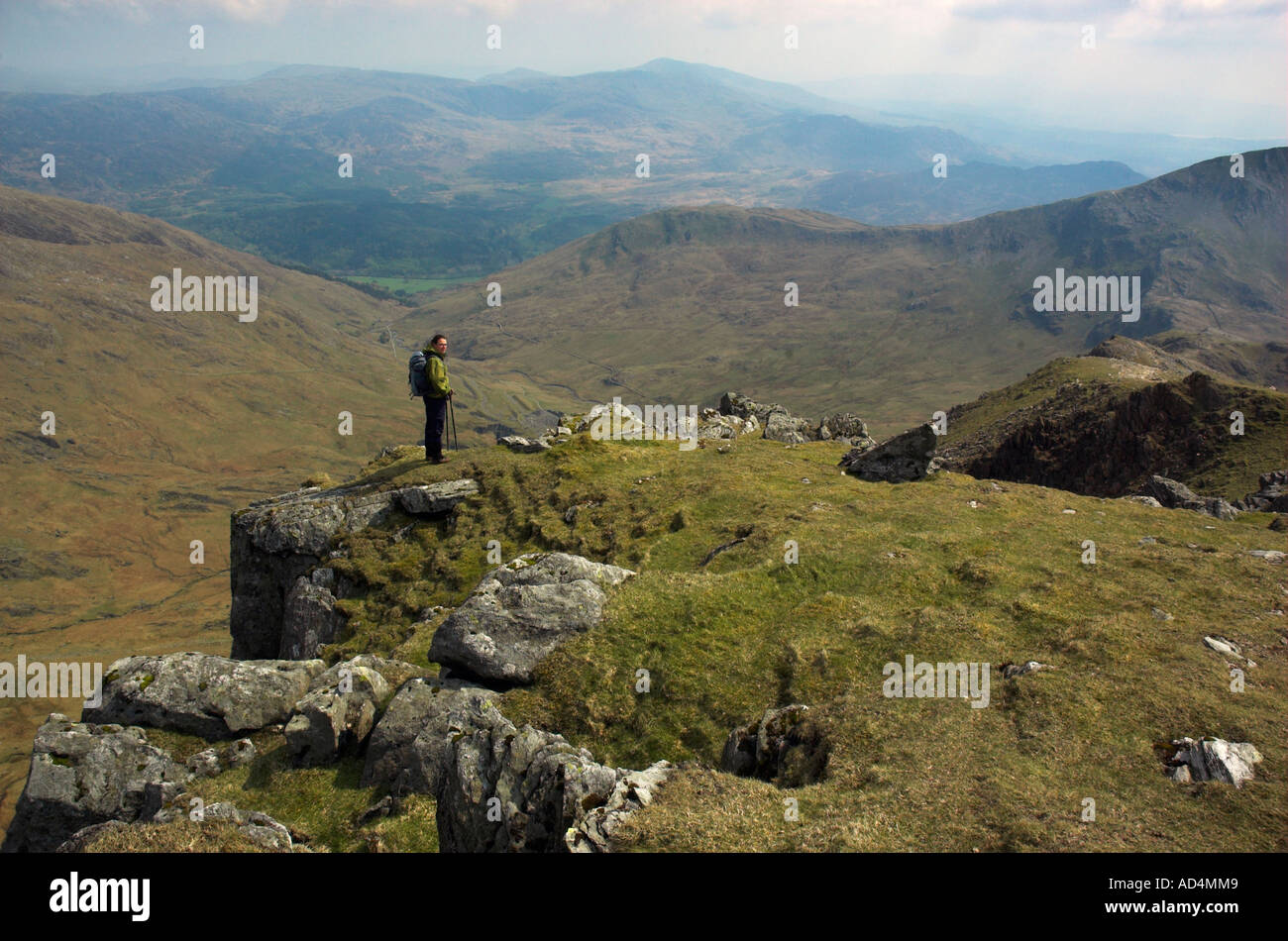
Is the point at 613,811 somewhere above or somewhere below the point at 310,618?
above

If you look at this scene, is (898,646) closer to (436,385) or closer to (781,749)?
(781,749)

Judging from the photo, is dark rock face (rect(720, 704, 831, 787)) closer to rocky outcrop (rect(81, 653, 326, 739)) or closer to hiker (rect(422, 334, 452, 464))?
rocky outcrop (rect(81, 653, 326, 739))

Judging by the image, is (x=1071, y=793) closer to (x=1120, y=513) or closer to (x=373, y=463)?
(x=1120, y=513)

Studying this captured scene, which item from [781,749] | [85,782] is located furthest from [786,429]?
[85,782]

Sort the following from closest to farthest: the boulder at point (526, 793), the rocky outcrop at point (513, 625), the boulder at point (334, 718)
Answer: the boulder at point (526, 793)
the boulder at point (334, 718)
the rocky outcrop at point (513, 625)

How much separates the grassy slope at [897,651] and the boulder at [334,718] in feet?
2.86

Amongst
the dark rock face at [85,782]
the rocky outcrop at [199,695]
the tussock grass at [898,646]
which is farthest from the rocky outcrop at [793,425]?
the dark rock face at [85,782]

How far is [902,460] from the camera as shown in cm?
4044

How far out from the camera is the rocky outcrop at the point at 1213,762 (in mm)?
14578

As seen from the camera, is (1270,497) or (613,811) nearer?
(613,811)

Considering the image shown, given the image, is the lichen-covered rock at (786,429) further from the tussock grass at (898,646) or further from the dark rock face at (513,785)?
the dark rock face at (513,785)

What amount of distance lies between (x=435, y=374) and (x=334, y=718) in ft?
65.9

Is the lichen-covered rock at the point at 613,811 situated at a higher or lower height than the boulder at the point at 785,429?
lower

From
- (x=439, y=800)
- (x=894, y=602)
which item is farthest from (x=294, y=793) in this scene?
(x=894, y=602)
